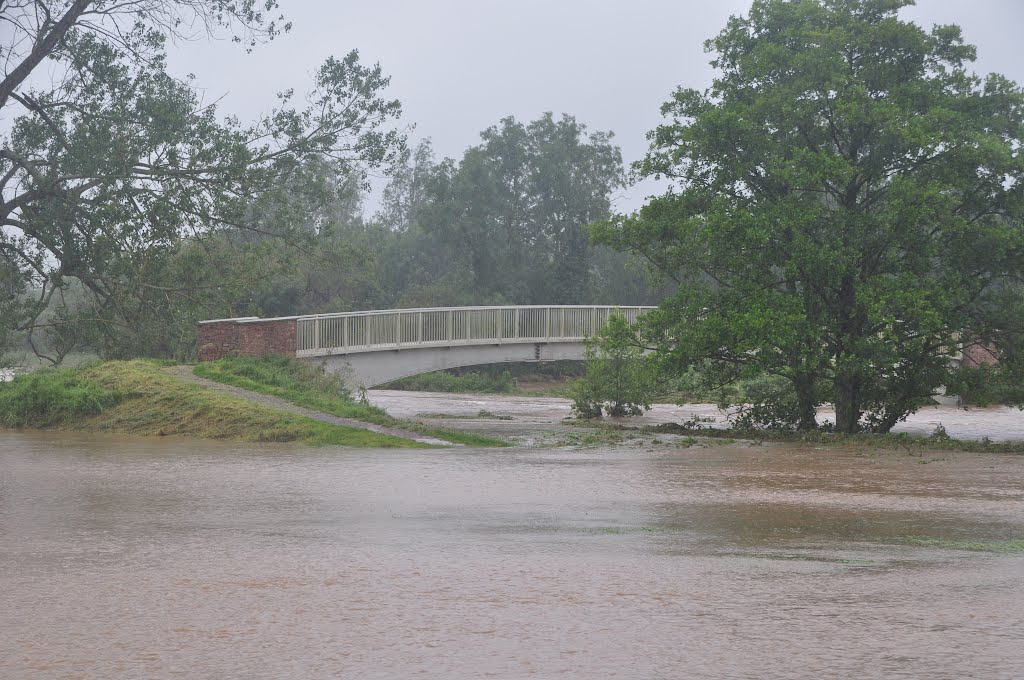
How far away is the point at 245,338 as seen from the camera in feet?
94.7

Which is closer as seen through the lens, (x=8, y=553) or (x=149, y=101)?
(x=8, y=553)

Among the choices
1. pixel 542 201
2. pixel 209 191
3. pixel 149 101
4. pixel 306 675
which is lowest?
pixel 306 675

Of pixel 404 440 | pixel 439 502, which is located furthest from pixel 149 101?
pixel 439 502

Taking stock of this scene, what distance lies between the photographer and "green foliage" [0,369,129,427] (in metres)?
22.2

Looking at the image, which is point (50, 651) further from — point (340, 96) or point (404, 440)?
point (340, 96)

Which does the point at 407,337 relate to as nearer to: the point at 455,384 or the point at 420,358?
the point at 420,358

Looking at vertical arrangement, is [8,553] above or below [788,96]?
below

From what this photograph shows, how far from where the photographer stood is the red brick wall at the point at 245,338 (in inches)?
1101

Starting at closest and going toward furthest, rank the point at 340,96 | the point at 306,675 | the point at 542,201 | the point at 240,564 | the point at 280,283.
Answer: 1. the point at 306,675
2. the point at 240,564
3. the point at 340,96
4. the point at 280,283
5. the point at 542,201

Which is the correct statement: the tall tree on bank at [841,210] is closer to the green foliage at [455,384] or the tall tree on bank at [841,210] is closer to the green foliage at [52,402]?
the green foliage at [52,402]

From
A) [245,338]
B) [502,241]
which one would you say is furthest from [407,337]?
Answer: [502,241]

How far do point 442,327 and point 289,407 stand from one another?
551 inches

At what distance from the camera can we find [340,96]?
29.5m

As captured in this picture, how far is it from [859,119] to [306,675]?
19.7 metres
